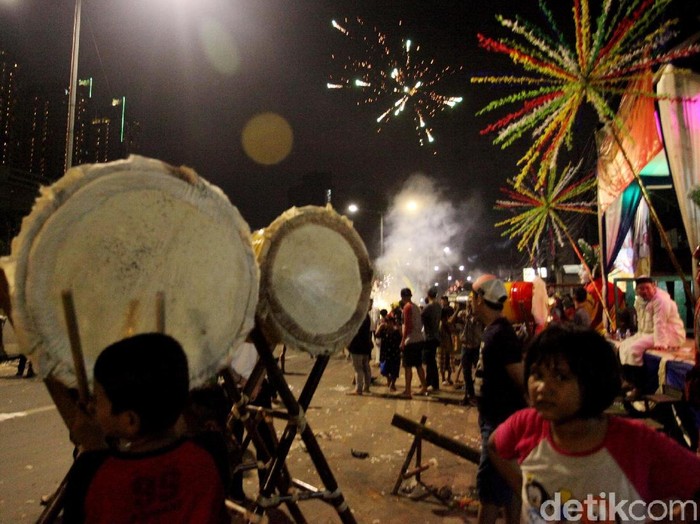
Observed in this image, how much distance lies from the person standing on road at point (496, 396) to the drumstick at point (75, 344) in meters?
2.61

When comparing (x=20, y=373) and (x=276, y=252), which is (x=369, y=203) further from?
(x=276, y=252)

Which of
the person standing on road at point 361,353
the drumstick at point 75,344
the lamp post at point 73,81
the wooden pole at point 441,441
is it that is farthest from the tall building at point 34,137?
the drumstick at point 75,344

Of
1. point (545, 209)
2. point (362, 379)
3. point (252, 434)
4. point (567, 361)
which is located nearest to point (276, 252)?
point (252, 434)

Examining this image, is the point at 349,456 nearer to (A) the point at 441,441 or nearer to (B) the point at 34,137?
(A) the point at 441,441

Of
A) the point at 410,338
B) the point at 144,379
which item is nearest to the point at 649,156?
the point at 410,338

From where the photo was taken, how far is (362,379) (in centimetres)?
1032

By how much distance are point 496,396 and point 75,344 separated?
9.33 feet

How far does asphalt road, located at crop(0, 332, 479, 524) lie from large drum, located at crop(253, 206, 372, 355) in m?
0.69

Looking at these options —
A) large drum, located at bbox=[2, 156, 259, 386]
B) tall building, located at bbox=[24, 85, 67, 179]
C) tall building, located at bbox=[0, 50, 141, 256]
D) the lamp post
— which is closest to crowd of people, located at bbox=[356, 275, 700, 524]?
large drum, located at bbox=[2, 156, 259, 386]

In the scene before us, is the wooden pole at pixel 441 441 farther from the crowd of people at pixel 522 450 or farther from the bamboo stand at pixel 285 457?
the crowd of people at pixel 522 450

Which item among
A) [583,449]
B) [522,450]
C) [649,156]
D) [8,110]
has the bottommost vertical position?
[522,450]

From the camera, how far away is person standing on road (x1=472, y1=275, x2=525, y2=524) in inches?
Answer: 131

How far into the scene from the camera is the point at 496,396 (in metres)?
3.58

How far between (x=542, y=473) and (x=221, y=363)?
1.43 meters
